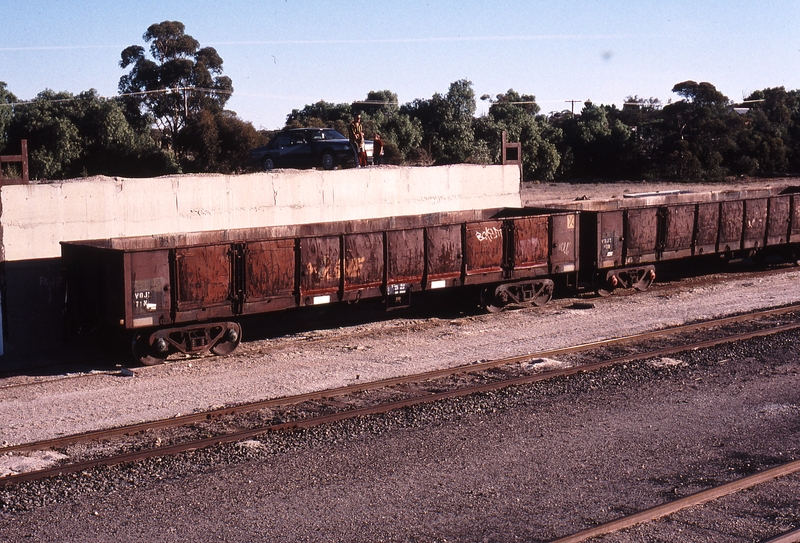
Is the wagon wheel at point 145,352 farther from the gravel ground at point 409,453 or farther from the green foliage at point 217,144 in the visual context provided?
the green foliage at point 217,144

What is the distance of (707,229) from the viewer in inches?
818

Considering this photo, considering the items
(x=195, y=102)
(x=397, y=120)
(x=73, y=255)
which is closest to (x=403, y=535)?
(x=73, y=255)

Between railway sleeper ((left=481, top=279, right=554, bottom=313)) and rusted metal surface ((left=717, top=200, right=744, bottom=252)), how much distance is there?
5.93 meters

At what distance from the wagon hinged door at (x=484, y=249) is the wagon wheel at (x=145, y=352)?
6.12 meters

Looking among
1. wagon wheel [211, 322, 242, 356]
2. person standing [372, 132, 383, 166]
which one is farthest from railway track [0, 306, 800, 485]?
person standing [372, 132, 383, 166]

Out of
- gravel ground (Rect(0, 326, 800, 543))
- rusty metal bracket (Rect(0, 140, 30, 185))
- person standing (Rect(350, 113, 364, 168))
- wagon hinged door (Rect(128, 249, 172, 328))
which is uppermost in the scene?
person standing (Rect(350, 113, 364, 168))

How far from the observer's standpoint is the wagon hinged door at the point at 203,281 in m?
12.7

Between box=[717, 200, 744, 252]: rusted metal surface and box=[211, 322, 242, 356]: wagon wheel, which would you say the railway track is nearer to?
box=[211, 322, 242, 356]: wagon wheel

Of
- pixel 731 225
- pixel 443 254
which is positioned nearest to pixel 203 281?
pixel 443 254

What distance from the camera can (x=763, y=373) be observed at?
11961 mm

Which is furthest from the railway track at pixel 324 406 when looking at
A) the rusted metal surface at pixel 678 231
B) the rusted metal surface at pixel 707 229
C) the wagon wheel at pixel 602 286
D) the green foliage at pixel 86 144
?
the green foliage at pixel 86 144

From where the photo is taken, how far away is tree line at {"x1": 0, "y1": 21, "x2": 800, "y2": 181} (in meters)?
37.3

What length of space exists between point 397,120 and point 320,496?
3933cm

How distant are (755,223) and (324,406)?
1577 cm
